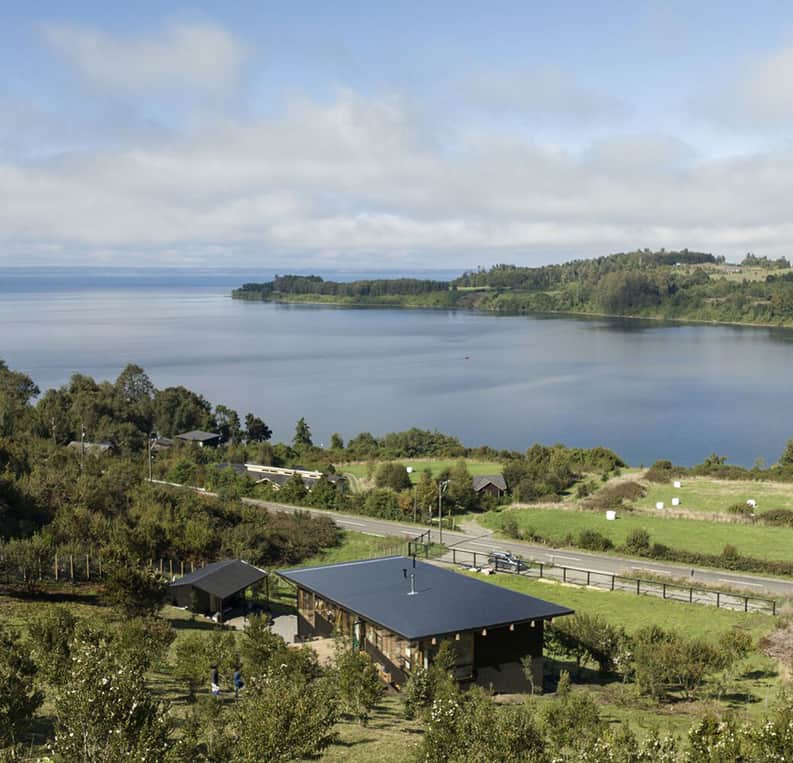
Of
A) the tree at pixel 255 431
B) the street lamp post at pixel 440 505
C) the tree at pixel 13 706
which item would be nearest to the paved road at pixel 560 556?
the street lamp post at pixel 440 505

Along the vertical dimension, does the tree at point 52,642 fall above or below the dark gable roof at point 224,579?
above

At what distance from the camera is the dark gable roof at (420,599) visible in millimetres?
14812

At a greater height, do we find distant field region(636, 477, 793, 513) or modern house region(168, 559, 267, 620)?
modern house region(168, 559, 267, 620)

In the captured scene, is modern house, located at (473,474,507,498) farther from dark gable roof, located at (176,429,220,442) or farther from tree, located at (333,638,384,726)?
tree, located at (333,638,384,726)

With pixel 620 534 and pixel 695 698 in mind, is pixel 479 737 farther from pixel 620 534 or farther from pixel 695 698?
pixel 620 534

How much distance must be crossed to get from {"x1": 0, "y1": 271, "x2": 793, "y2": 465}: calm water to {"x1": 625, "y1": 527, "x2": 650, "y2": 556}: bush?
2398cm

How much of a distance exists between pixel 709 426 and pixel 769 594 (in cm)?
3987

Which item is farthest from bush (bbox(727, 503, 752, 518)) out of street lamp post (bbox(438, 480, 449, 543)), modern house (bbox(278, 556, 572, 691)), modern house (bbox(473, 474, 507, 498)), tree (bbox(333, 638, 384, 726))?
tree (bbox(333, 638, 384, 726))

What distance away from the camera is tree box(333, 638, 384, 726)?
39.3 feet

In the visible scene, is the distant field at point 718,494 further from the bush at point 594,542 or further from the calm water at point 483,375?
the calm water at point 483,375

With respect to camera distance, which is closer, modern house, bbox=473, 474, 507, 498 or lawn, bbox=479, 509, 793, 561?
lawn, bbox=479, 509, 793, 561

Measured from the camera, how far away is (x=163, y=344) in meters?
117

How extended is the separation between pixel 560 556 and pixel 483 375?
58195 mm

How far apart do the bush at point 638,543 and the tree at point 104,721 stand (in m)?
23.0
